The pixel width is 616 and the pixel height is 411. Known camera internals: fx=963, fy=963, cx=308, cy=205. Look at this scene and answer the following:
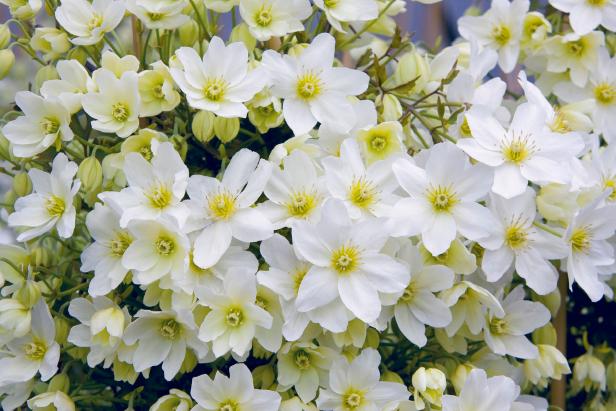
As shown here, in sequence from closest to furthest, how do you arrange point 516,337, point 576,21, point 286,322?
point 286,322
point 516,337
point 576,21

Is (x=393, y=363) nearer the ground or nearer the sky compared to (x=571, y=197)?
nearer the ground

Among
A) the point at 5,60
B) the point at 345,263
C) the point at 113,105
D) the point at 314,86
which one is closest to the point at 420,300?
the point at 345,263

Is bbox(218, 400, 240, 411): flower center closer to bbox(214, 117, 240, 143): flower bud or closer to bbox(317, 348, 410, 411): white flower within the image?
bbox(317, 348, 410, 411): white flower

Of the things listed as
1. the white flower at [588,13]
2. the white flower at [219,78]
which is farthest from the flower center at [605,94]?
the white flower at [219,78]

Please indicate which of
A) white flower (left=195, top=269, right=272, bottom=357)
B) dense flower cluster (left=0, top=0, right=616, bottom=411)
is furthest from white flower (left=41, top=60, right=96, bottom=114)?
white flower (left=195, top=269, right=272, bottom=357)

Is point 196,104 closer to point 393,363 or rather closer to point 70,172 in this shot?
point 70,172

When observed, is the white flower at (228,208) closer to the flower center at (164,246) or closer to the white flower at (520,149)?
the flower center at (164,246)

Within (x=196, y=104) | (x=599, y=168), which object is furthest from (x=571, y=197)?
(x=196, y=104)

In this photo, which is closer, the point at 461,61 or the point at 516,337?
the point at 516,337
